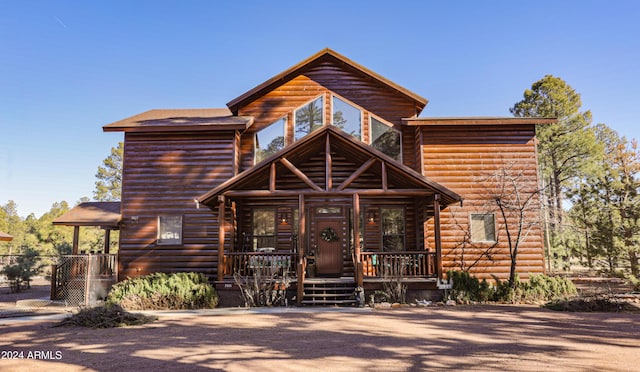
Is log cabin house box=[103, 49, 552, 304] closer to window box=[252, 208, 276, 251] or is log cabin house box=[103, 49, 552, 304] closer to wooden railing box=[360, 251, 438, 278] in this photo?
window box=[252, 208, 276, 251]

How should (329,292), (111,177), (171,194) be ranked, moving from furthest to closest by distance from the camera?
1. (111,177)
2. (171,194)
3. (329,292)

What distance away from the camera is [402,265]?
12.0m

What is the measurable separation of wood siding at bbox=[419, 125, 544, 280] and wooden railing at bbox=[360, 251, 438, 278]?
1.84 meters

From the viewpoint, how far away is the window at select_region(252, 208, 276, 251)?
14719mm

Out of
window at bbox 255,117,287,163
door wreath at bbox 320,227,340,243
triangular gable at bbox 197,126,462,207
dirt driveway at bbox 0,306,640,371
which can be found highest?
window at bbox 255,117,287,163

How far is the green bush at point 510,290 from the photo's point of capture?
1241cm

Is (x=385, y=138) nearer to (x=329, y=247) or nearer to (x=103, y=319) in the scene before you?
(x=329, y=247)

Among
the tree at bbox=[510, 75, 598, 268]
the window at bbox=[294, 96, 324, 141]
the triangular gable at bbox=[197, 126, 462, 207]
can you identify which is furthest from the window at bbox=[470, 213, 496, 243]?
the tree at bbox=[510, 75, 598, 268]

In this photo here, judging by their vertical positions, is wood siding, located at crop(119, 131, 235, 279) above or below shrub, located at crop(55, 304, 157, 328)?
above

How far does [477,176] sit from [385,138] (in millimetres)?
3762

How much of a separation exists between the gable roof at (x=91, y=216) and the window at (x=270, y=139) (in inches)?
224

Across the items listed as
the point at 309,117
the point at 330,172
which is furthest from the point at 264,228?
the point at 309,117

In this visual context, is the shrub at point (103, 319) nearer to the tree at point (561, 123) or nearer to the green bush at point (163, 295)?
the green bush at point (163, 295)

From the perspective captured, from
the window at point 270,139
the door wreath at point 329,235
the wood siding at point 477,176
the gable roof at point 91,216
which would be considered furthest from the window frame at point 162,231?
the wood siding at point 477,176
